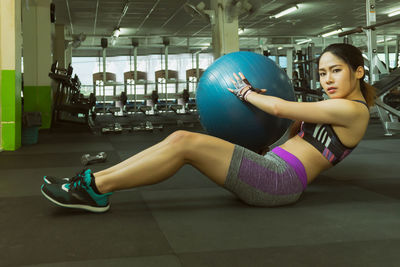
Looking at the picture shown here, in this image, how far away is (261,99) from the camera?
191cm

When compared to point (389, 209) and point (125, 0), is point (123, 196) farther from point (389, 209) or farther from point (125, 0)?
point (125, 0)

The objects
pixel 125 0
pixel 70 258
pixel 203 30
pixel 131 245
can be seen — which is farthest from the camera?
pixel 203 30

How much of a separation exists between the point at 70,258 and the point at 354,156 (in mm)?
3052

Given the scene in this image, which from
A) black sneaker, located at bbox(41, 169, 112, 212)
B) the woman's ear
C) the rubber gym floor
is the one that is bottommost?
the rubber gym floor

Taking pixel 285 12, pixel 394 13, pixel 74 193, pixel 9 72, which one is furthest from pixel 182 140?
pixel 394 13

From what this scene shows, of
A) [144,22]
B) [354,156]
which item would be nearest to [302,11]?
[144,22]

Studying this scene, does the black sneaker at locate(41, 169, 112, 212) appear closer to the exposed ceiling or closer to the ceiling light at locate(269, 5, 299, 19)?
the exposed ceiling

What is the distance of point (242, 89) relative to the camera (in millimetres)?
2045

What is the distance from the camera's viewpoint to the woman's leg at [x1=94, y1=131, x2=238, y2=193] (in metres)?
1.69

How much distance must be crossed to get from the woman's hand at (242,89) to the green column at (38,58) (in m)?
5.90

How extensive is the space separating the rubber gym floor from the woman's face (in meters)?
0.54

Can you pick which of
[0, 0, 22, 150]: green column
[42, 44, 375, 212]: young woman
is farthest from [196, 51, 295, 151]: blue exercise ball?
[0, 0, 22, 150]: green column

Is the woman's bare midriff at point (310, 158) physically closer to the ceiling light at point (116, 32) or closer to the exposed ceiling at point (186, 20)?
the exposed ceiling at point (186, 20)

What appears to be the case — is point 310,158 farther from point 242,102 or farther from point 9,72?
point 9,72
